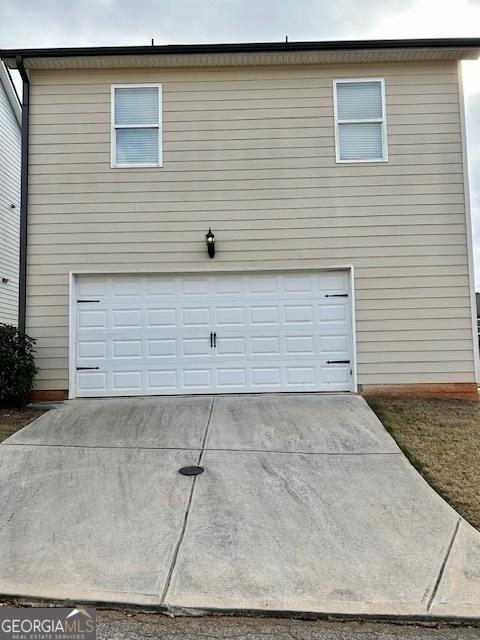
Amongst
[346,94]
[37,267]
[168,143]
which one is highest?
[346,94]

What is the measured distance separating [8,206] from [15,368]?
8.34 m

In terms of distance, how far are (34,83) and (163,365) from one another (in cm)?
548

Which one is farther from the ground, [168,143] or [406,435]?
[168,143]

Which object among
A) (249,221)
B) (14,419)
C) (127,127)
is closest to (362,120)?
(249,221)

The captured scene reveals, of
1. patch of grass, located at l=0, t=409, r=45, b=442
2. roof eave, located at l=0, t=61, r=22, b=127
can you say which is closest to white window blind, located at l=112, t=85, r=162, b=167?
patch of grass, located at l=0, t=409, r=45, b=442

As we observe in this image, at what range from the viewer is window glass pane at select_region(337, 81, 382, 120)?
7781mm

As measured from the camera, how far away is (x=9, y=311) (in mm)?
13078

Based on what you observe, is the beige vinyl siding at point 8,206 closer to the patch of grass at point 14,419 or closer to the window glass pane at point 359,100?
the patch of grass at point 14,419

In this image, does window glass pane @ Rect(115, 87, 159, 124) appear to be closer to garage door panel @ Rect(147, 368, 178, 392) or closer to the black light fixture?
the black light fixture

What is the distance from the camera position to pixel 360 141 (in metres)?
7.80

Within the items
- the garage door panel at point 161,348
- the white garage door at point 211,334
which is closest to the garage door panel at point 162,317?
the white garage door at point 211,334

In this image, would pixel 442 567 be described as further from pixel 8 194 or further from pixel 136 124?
pixel 8 194

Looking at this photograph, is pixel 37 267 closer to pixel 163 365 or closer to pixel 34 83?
pixel 163 365

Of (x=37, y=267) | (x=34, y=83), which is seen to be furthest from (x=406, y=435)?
(x=34, y=83)
